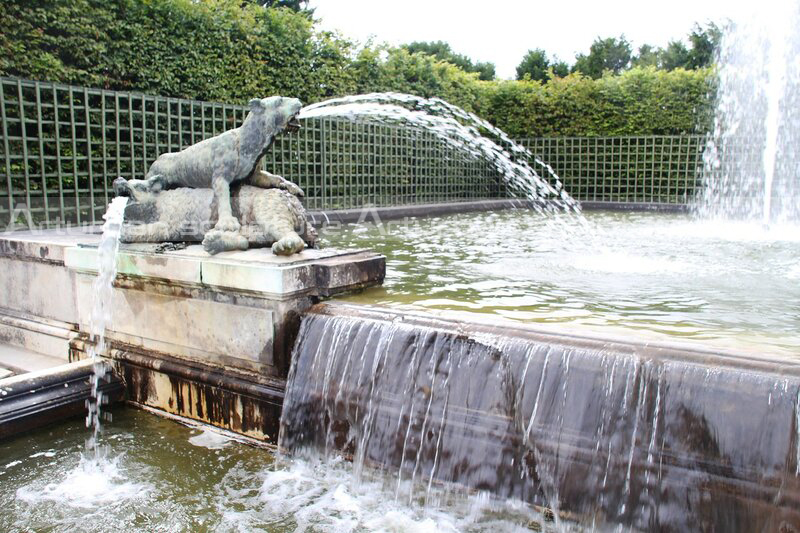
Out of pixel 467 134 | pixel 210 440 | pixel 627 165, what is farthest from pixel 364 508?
pixel 627 165

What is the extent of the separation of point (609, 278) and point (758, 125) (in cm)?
950

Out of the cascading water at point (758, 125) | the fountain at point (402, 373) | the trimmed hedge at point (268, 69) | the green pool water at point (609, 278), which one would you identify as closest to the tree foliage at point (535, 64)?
the trimmed hedge at point (268, 69)

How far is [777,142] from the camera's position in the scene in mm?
11391

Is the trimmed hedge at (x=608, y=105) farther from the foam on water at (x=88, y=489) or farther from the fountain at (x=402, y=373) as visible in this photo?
the foam on water at (x=88, y=489)

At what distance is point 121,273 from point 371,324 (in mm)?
1668

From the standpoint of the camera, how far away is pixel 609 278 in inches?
166

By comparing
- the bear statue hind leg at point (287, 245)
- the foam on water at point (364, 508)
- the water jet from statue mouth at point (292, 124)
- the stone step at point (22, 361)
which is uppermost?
the water jet from statue mouth at point (292, 124)

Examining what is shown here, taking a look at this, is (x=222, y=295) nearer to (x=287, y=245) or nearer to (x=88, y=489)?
(x=287, y=245)

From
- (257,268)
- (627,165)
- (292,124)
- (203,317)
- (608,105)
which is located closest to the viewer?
(257,268)

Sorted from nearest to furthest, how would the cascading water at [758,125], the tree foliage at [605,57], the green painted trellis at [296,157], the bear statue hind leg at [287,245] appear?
the bear statue hind leg at [287,245] < the green painted trellis at [296,157] < the cascading water at [758,125] < the tree foliage at [605,57]

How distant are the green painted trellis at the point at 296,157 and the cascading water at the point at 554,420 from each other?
167 inches

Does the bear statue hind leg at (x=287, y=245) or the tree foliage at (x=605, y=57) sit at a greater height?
the tree foliage at (x=605, y=57)

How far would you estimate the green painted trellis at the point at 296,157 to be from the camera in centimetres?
592

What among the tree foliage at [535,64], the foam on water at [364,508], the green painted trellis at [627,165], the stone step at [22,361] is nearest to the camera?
the foam on water at [364,508]
